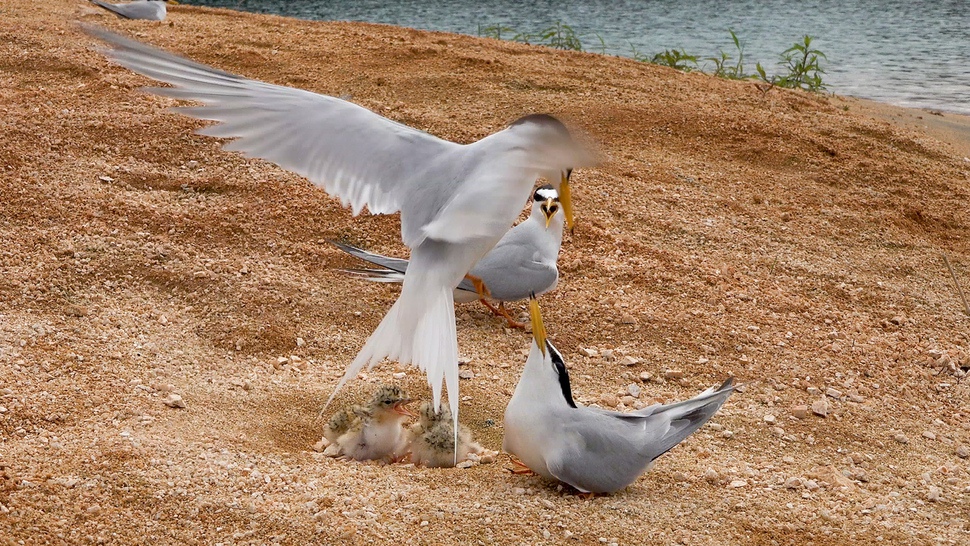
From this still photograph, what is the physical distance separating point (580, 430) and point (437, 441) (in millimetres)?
615

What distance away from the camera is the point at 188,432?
3.32 metres

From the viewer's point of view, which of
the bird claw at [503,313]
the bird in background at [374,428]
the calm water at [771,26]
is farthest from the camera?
the calm water at [771,26]

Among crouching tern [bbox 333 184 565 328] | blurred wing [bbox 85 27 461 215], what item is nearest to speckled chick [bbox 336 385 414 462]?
blurred wing [bbox 85 27 461 215]

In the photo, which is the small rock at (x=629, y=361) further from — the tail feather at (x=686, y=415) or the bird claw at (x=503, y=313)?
the tail feather at (x=686, y=415)

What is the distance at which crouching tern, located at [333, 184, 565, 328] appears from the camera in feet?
14.5

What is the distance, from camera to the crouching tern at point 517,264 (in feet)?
14.5

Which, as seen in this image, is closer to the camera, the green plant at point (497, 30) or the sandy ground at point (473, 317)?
the sandy ground at point (473, 317)

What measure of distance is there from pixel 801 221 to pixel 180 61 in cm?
370

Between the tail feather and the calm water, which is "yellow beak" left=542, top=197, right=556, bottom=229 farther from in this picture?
the calm water

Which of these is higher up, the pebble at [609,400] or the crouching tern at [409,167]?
the crouching tern at [409,167]

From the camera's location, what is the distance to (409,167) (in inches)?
139

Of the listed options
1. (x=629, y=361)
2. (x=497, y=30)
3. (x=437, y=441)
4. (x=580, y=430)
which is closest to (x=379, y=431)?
(x=437, y=441)

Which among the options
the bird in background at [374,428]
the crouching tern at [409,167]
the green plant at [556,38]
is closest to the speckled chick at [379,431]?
the bird in background at [374,428]

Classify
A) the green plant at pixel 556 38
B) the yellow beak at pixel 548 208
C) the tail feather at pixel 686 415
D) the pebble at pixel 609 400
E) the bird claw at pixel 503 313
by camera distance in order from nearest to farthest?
the tail feather at pixel 686 415
the pebble at pixel 609 400
the yellow beak at pixel 548 208
the bird claw at pixel 503 313
the green plant at pixel 556 38
